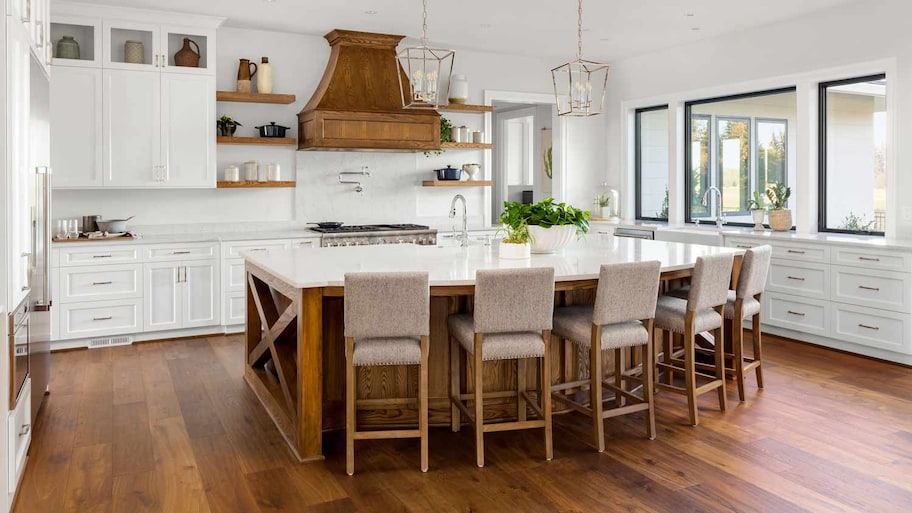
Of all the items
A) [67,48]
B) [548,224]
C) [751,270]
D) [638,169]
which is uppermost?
[67,48]

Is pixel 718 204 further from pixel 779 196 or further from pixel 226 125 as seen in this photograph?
pixel 226 125

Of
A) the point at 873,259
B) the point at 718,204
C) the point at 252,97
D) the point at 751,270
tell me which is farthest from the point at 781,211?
the point at 252,97

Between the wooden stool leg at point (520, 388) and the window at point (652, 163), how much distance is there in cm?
476

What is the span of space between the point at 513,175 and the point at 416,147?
373 centimetres

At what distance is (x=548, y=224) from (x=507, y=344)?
1.23 meters

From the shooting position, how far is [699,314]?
3896 mm

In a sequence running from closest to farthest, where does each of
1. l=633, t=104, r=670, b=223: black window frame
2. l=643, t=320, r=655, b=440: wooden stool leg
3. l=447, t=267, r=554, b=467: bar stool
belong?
l=447, t=267, r=554, b=467: bar stool → l=643, t=320, r=655, b=440: wooden stool leg → l=633, t=104, r=670, b=223: black window frame

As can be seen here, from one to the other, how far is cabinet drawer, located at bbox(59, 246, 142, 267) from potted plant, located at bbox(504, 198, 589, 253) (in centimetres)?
322

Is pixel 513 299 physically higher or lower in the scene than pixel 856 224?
lower

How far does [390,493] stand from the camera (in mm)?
3002

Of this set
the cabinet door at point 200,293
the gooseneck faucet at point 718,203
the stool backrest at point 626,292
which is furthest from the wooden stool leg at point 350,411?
the gooseneck faucet at point 718,203

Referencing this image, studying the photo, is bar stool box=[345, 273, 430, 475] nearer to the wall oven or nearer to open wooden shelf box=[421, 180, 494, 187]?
the wall oven

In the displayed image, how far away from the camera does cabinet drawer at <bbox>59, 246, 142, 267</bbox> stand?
550 centimetres

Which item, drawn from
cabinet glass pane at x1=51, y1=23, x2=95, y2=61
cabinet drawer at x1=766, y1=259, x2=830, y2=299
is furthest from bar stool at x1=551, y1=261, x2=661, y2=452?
cabinet glass pane at x1=51, y1=23, x2=95, y2=61
